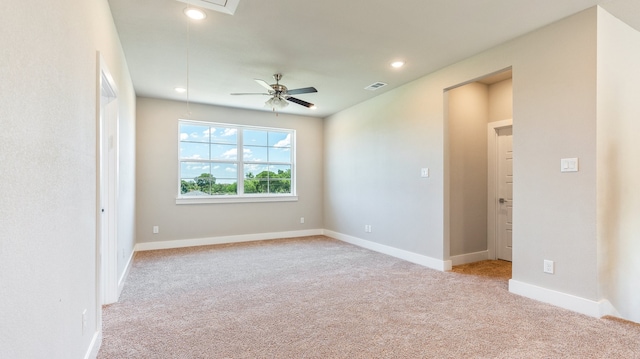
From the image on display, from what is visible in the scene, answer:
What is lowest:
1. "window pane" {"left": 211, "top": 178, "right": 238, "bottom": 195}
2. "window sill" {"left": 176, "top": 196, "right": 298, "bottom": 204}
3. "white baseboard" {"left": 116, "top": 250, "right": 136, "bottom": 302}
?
"white baseboard" {"left": 116, "top": 250, "right": 136, "bottom": 302}

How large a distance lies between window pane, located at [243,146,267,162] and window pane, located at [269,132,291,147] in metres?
0.24

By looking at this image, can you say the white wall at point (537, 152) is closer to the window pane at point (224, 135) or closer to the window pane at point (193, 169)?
the window pane at point (224, 135)

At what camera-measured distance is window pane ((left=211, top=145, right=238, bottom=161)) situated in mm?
6129

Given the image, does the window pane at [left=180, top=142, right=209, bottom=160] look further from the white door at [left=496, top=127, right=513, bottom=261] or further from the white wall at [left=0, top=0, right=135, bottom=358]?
the white door at [left=496, top=127, right=513, bottom=261]

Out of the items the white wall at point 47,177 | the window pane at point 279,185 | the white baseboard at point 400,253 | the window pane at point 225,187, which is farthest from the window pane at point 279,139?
the white wall at point 47,177

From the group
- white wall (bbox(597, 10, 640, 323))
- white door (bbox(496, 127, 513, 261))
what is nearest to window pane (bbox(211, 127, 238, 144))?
white door (bbox(496, 127, 513, 261))

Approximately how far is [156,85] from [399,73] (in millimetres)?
3608

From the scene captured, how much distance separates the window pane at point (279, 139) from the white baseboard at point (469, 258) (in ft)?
13.2

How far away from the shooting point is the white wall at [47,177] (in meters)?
1.02

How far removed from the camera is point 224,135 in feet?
20.4

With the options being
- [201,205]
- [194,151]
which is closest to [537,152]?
[201,205]

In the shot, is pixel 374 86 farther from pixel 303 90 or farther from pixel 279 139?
pixel 279 139

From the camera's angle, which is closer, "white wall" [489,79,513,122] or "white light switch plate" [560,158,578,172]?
"white light switch plate" [560,158,578,172]

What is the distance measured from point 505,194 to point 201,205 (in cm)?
518
